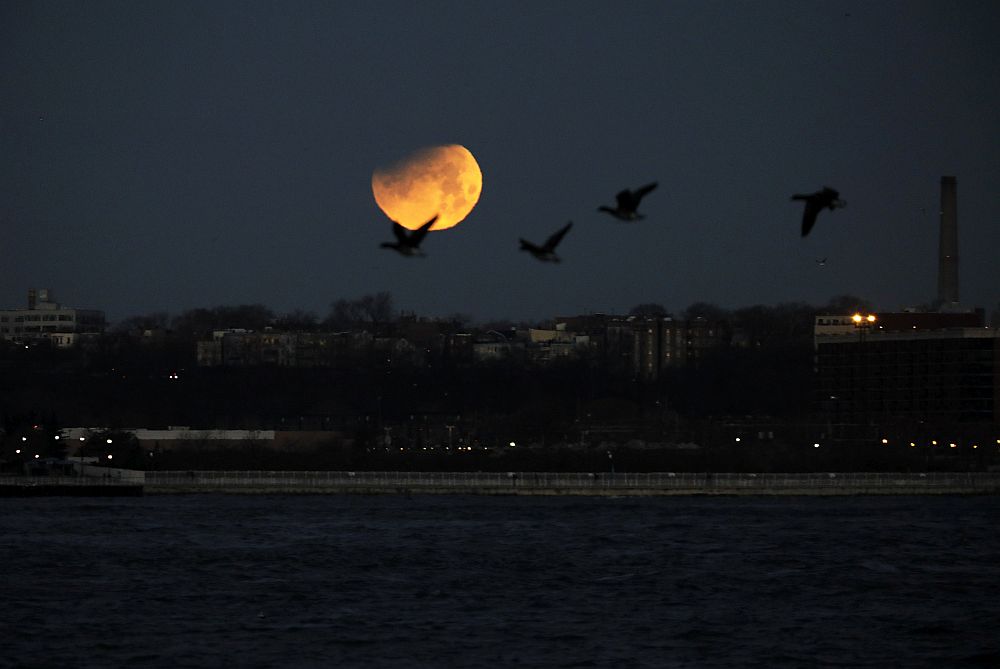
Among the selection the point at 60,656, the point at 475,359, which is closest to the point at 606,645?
the point at 60,656

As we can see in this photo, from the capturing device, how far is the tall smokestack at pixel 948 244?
429 ft

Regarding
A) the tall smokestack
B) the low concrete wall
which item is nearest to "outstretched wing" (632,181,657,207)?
the low concrete wall

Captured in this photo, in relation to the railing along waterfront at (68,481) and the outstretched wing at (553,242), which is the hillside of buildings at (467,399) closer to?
the railing along waterfront at (68,481)

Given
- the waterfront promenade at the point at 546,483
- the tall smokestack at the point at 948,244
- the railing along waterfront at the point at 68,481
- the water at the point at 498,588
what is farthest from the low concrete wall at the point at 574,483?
the tall smokestack at the point at 948,244

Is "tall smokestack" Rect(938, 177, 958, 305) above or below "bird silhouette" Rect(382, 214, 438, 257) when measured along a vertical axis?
above

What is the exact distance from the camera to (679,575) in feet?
162

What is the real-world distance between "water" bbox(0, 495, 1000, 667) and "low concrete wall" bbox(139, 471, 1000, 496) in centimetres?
1032

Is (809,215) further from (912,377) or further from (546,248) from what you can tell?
(912,377)

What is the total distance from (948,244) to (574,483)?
180ft

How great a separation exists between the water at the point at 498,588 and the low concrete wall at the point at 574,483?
10316 mm

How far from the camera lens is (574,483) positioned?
82.5 metres

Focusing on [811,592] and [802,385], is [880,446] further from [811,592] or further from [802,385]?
[811,592]

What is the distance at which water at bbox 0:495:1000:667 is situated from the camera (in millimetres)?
37281

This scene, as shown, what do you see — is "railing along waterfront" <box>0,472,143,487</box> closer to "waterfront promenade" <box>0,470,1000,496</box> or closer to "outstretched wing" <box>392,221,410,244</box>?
"waterfront promenade" <box>0,470,1000,496</box>
